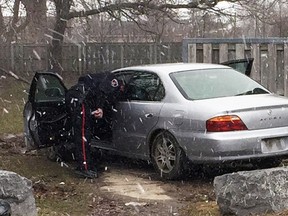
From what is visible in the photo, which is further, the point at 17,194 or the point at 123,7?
the point at 123,7

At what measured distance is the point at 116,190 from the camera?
7.82m

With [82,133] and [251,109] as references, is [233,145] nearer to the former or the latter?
[251,109]

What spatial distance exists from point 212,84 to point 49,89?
7.91 feet

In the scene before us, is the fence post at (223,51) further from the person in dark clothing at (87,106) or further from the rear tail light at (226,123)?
the rear tail light at (226,123)

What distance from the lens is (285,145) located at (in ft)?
25.7

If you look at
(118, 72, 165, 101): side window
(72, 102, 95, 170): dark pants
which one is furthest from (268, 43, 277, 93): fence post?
(72, 102, 95, 170): dark pants

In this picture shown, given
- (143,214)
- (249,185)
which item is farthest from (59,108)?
(249,185)

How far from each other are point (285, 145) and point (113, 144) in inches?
97.7

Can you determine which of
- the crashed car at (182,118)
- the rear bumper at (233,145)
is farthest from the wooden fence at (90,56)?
the rear bumper at (233,145)

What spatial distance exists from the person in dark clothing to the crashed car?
0.36 meters

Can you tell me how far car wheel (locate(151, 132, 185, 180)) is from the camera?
312 inches

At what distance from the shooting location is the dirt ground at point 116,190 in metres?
6.80

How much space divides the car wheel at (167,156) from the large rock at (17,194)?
2447 millimetres

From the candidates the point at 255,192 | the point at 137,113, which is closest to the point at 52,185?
the point at 137,113
